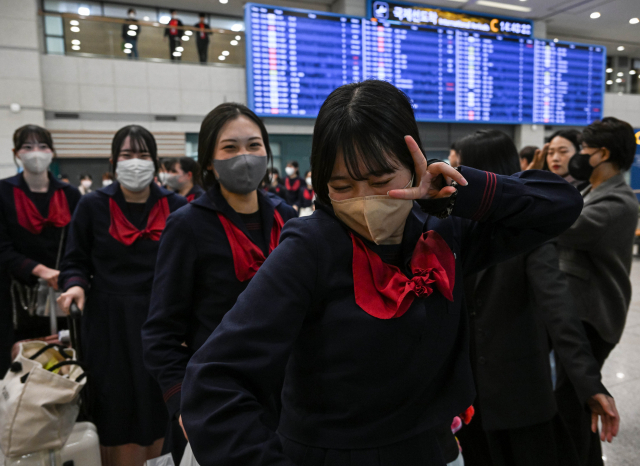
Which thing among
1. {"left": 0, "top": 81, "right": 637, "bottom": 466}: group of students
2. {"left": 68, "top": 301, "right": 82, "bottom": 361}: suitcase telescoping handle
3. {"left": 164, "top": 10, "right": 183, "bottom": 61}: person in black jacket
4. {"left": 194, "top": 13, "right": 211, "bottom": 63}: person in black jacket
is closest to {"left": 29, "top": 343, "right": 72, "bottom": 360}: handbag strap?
{"left": 68, "top": 301, "right": 82, "bottom": 361}: suitcase telescoping handle

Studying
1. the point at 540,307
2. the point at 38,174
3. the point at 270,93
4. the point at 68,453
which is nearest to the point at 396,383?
the point at 540,307

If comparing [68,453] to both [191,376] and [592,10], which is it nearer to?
[191,376]

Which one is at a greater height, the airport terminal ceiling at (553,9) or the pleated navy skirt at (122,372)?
the airport terminal ceiling at (553,9)

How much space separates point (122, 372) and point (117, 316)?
282 mm

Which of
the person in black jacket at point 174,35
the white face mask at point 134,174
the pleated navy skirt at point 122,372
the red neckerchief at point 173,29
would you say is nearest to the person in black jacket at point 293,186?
the person in black jacket at point 174,35

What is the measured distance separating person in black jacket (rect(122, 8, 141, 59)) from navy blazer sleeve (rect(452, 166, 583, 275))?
32.9ft

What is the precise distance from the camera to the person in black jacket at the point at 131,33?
30.5 ft

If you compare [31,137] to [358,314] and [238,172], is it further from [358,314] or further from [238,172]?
[358,314]

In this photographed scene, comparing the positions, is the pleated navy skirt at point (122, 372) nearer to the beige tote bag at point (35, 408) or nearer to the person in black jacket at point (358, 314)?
the beige tote bag at point (35, 408)

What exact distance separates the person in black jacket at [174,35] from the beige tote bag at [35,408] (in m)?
9.19

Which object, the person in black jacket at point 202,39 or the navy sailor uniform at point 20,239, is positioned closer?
the navy sailor uniform at point 20,239

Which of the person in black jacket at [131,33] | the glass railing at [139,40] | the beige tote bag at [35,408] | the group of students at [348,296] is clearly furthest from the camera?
the person in black jacket at [131,33]

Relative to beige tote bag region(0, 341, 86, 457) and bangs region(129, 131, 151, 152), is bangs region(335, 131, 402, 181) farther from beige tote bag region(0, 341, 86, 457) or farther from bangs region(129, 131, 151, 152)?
bangs region(129, 131, 151, 152)

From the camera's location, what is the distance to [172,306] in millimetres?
1461
